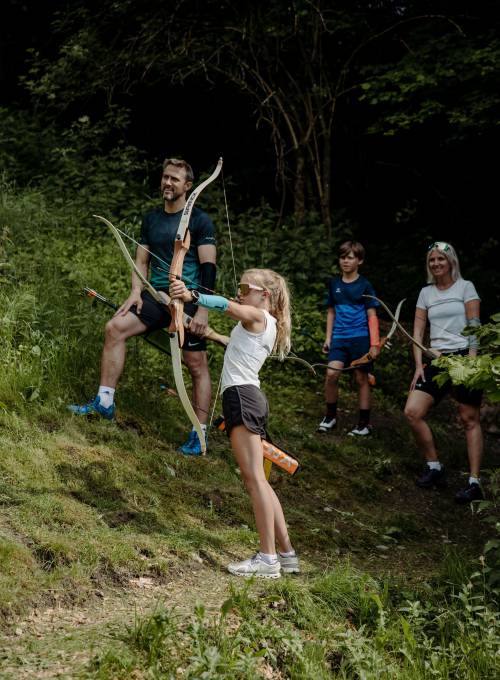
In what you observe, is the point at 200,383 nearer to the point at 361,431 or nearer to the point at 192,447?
the point at 192,447

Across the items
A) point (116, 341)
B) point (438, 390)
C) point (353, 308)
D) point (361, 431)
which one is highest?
point (116, 341)

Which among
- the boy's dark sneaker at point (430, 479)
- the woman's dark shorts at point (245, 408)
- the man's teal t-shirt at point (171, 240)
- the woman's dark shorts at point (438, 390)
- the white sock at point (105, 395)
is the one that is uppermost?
the man's teal t-shirt at point (171, 240)

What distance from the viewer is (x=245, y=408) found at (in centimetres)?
426

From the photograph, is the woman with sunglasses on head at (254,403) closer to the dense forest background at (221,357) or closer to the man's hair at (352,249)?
the dense forest background at (221,357)

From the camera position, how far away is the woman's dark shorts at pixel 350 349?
7.13m

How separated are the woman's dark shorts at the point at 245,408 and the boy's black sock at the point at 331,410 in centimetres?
309

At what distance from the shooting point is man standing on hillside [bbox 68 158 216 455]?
5.53 meters

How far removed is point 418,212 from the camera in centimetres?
1296

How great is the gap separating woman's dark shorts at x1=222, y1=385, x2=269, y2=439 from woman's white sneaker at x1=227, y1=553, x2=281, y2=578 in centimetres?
63

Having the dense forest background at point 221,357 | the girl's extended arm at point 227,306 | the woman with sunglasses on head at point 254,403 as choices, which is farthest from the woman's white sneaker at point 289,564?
the girl's extended arm at point 227,306

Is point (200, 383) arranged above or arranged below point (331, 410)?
above

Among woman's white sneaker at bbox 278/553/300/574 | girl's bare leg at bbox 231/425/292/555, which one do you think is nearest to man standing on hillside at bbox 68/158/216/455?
girl's bare leg at bbox 231/425/292/555

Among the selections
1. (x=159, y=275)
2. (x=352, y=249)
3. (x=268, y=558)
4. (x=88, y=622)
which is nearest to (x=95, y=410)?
(x=159, y=275)

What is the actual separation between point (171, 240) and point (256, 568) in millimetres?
2358
